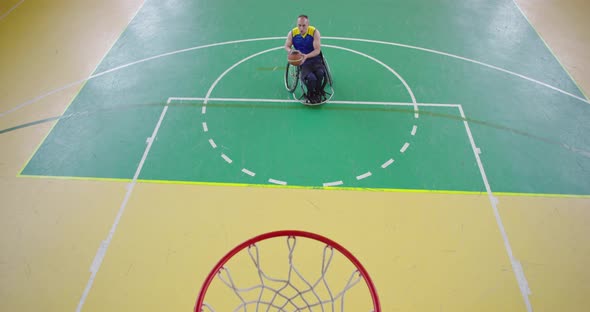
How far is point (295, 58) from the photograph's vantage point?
19.4ft

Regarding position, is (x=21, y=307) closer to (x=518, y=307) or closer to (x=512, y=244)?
(x=518, y=307)

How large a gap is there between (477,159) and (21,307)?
6.37 metres

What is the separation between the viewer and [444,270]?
14.2 ft

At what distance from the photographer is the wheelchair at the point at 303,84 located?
6.28 metres

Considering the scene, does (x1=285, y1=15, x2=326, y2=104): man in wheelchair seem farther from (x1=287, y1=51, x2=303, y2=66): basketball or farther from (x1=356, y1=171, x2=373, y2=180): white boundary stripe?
(x1=356, y1=171, x2=373, y2=180): white boundary stripe

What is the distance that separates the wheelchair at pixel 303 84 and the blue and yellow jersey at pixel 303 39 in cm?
29

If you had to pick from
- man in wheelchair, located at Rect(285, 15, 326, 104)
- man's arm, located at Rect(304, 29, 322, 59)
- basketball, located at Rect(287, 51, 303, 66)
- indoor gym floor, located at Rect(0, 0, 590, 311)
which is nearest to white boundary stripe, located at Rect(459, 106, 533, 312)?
indoor gym floor, located at Rect(0, 0, 590, 311)

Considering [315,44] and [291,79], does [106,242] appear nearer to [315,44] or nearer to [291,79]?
[291,79]

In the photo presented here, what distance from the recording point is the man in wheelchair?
19.9ft

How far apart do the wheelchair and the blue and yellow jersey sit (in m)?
0.29

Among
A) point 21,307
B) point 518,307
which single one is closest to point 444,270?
point 518,307

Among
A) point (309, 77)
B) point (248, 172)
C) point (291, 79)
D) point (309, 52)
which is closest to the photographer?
point (248, 172)

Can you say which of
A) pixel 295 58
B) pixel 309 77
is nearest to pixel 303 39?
pixel 295 58

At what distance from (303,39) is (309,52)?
0.89 feet
